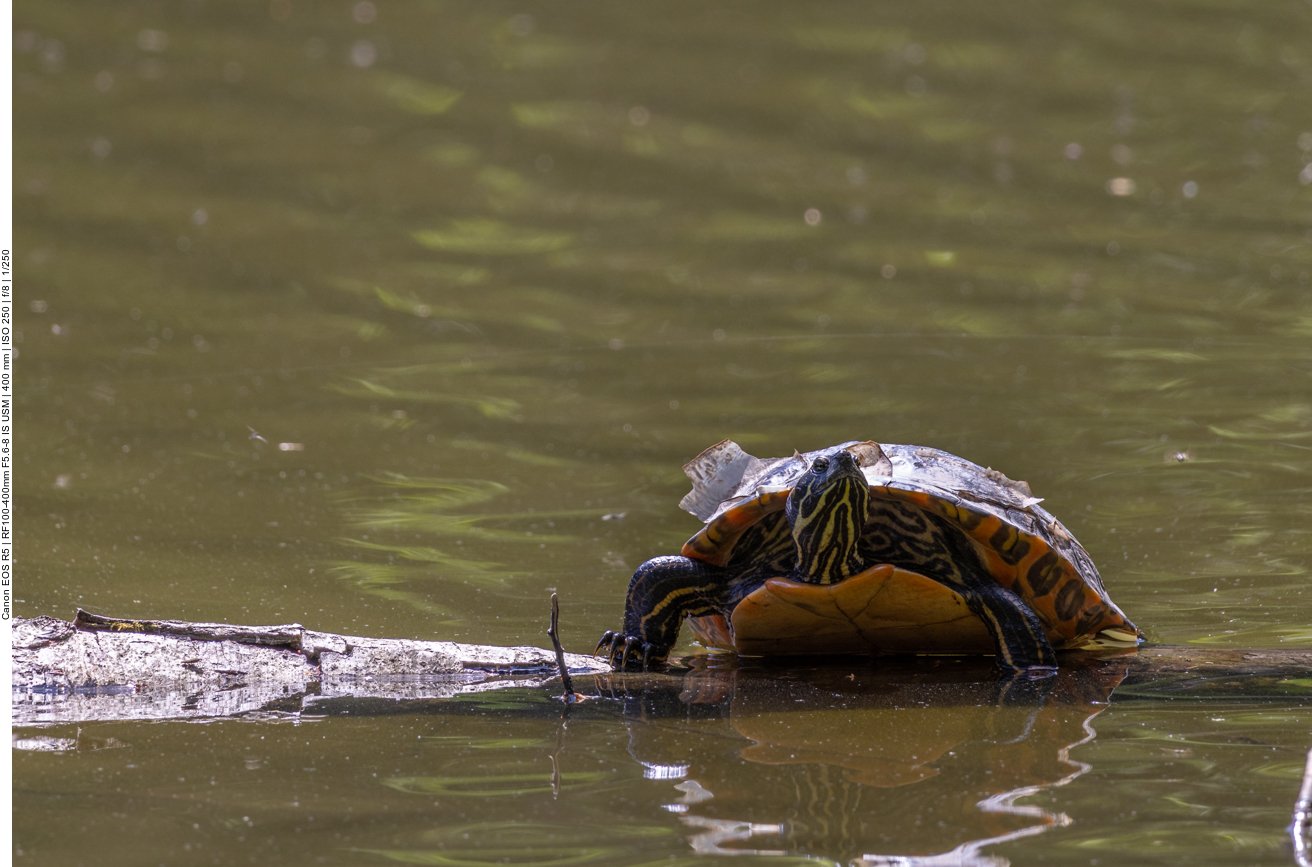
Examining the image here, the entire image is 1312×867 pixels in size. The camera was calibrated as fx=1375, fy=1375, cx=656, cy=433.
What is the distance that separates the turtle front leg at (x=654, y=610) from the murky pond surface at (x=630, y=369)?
7.1 inches

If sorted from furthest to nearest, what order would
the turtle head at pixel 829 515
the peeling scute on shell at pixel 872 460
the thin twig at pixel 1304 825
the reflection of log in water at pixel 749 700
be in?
the peeling scute on shell at pixel 872 460
the turtle head at pixel 829 515
the reflection of log in water at pixel 749 700
the thin twig at pixel 1304 825

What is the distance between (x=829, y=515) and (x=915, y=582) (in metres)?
0.19

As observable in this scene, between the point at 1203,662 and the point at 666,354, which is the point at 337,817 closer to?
the point at 1203,662

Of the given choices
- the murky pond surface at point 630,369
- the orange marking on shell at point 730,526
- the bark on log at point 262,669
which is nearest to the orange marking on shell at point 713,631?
the orange marking on shell at point 730,526

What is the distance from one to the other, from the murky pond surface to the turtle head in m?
0.20

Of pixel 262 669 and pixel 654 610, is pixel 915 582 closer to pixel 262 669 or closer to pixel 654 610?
pixel 654 610

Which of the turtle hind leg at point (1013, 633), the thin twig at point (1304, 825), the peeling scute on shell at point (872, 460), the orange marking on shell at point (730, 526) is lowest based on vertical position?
the thin twig at point (1304, 825)

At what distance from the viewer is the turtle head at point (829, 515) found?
2.45 metres

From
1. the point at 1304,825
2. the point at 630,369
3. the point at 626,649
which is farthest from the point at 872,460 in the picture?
the point at 630,369

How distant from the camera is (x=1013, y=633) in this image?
8.13ft

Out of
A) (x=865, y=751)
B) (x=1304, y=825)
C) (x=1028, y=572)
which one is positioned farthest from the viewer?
(x=1028, y=572)

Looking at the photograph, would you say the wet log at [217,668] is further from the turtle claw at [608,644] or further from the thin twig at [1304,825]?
the thin twig at [1304,825]

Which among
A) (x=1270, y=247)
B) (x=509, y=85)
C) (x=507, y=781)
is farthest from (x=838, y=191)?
(x=507, y=781)

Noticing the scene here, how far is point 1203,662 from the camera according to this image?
2303 millimetres
